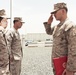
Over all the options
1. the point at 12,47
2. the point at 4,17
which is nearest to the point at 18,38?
the point at 12,47

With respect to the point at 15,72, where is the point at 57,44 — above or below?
above

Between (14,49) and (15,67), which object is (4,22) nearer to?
(14,49)

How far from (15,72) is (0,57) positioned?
67.0 inches

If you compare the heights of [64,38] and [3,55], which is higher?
[64,38]

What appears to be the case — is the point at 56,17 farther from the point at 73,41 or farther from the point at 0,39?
the point at 0,39

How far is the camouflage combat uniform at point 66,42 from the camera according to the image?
13.3 feet

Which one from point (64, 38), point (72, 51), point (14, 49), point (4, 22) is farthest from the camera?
point (14, 49)

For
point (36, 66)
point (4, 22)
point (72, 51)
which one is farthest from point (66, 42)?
point (36, 66)

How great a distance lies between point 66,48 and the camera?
429 cm

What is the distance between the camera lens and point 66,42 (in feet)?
14.0

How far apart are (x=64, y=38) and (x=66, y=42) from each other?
0.21ft

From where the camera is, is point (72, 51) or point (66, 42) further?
point (66, 42)

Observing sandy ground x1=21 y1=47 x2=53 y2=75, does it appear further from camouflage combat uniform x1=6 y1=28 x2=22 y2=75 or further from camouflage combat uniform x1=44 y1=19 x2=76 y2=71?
camouflage combat uniform x1=44 y1=19 x2=76 y2=71

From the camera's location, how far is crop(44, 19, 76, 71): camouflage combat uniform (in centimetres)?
406
